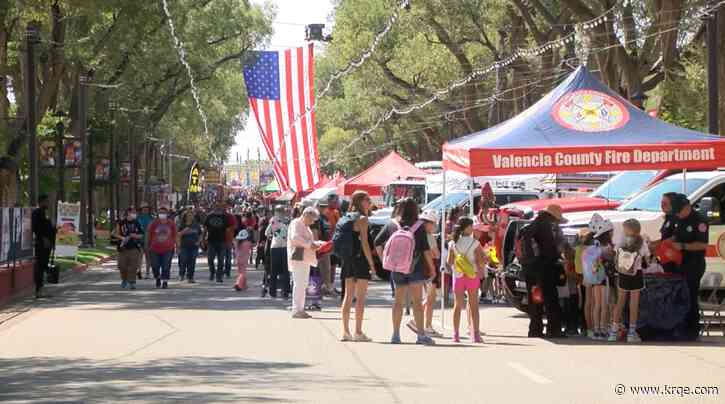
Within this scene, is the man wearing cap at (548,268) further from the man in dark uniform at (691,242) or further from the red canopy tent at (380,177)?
the red canopy tent at (380,177)

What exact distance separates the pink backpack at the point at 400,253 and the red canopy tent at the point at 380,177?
26.8 m

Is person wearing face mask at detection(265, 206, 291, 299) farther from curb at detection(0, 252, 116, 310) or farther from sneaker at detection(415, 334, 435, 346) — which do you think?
sneaker at detection(415, 334, 435, 346)

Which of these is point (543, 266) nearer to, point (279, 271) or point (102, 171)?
point (279, 271)

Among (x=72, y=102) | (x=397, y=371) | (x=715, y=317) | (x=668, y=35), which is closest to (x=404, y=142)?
(x=72, y=102)

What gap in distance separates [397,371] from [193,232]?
16435 millimetres

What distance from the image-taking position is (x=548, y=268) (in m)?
16.7

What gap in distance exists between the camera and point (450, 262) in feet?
54.7

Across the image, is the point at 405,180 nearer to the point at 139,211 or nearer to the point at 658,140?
the point at 139,211

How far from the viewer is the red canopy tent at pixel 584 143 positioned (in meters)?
17.6

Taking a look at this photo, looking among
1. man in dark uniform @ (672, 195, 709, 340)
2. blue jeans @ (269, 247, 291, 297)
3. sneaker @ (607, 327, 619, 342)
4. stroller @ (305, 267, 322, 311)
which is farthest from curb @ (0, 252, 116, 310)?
man in dark uniform @ (672, 195, 709, 340)

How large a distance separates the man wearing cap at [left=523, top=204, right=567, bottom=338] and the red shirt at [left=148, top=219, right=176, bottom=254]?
12366 millimetres

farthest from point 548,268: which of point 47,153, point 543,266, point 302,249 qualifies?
point 47,153

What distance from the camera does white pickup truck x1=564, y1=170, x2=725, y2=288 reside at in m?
18.8

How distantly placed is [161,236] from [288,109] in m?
10.2
